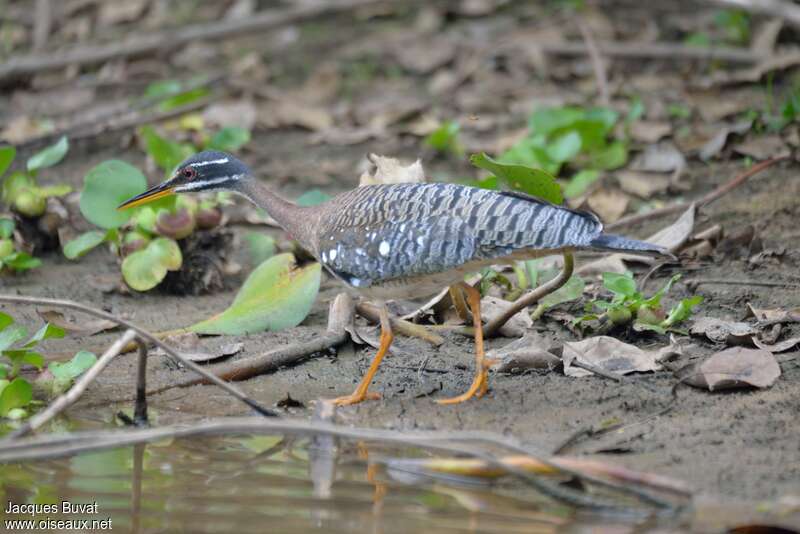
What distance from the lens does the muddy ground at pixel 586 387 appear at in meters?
4.99

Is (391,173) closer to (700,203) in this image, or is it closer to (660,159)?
(700,203)

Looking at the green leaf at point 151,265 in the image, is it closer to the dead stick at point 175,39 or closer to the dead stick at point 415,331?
the dead stick at point 415,331

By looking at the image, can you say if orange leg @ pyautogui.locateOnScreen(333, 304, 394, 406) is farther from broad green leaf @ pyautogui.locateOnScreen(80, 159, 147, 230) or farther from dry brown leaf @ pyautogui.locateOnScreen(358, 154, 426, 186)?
broad green leaf @ pyautogui.locateOnScreen(80, 159, 147, 230)

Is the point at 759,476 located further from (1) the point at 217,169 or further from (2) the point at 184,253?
(2) the point at 184,253

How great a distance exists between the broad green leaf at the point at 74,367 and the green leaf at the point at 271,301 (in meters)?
0.94

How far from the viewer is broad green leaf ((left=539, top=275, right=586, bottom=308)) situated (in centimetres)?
660

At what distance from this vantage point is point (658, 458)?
4.95m

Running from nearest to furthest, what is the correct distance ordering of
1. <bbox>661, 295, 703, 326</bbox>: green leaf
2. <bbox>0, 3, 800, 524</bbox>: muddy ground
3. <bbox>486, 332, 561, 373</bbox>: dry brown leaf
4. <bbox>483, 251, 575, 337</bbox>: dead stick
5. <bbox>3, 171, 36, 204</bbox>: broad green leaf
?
<bbox>0, 3, 800, 524</bbox>: muddy ground < <bbox>483, 251, 575, 337</bbox>: dead stick < <bbox>486, 332, 561, 373</bbox>: dry brown leaf < <bbox>661, 295, 703, 326</bbox>: green leaf < <bbox>3, 171, 36, 204</bbox>: broad green leaf

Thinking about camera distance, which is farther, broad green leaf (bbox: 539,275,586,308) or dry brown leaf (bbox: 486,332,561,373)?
broad green leaf (bbox: 539,275,586,308)

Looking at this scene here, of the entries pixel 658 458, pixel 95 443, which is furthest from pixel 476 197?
pixel 95 443

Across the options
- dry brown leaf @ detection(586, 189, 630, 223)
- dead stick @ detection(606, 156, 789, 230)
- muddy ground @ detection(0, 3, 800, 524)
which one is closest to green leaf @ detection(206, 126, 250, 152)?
muddy ground @ detection(0, 3, 800, 524)

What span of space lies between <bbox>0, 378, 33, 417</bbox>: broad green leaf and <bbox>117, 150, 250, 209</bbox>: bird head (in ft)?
5.13

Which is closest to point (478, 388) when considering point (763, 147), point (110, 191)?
point (110, 191)

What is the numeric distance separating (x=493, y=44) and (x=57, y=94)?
14.8 feet
